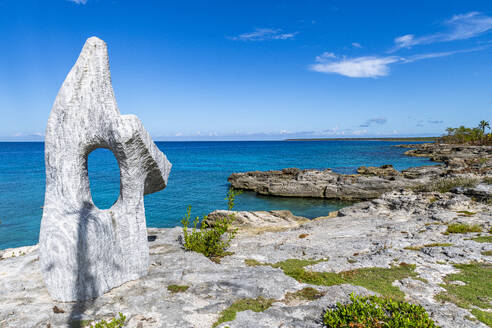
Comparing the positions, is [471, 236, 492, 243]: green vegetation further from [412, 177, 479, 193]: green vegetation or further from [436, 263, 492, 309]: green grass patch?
[412, 177, 479, 193]: green vegetation

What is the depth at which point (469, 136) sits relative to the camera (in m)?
101

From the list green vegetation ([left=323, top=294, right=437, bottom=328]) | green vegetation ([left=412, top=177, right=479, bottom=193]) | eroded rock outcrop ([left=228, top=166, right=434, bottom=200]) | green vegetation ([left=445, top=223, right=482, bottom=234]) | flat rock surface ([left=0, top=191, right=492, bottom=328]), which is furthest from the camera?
eroded rock outcrop ([left=228, top=166, right=434, bottom=200])

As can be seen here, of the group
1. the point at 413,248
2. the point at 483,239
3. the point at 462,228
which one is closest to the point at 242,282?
the point at 413,248

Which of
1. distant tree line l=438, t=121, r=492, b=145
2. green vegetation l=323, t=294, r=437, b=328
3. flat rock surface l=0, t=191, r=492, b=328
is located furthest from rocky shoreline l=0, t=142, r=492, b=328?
distant tree line l=438, t=121, r=492, b=145

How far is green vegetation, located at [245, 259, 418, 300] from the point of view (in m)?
6.90

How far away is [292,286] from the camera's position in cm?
674

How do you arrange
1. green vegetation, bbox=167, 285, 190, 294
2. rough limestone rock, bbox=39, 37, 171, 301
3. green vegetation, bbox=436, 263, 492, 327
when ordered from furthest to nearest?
green vegetation, bbox=167, 285, 190, 294
rough limestone rock, bbox=39, 37, 171, 301
green vegetation, bbox=436, 263, 492, 327

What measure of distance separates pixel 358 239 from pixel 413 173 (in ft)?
99.7

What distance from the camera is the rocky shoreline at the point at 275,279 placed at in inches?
215

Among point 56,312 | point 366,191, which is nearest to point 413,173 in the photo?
point 366,191

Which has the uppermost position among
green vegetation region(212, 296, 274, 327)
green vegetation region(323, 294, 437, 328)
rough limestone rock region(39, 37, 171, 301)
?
rough limestone rock region(39, 37, 171, 301)

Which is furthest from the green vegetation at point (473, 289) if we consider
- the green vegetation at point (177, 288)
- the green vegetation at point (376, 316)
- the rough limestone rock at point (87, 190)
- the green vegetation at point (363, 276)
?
the rough limestone rock at point (87, 190)

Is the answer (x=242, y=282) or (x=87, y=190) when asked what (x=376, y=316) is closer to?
(x=242, y=282)

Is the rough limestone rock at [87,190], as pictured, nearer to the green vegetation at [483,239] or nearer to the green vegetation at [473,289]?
the green vegetation at [473,289]
